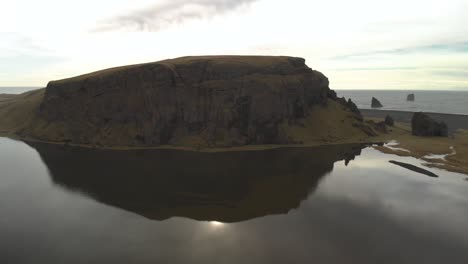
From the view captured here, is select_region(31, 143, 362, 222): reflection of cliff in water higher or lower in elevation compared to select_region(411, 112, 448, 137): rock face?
lower

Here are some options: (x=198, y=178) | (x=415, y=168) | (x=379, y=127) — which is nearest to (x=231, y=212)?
(x=198, y=178)

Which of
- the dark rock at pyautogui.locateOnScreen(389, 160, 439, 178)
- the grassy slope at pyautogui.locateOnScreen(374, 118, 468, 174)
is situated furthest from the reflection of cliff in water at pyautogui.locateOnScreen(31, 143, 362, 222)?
the grassy slope at pyautogui.locateOnScreen(374, 118, 468, 174)

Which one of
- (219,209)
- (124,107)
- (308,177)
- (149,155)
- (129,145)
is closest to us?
(219,209)

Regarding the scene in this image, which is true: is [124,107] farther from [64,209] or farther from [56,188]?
[64,209]

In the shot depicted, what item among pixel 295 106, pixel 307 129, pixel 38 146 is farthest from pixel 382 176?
pixel 38 146

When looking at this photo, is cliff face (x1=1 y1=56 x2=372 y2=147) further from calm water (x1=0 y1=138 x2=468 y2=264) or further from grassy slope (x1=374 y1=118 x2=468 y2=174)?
grassy slope (x1=374 y1=118 x2=468 y2=174)

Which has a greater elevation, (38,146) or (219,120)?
(219,120)

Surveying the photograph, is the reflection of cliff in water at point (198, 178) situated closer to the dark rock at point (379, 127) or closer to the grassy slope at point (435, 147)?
the grassy slope at point (435, 147)
